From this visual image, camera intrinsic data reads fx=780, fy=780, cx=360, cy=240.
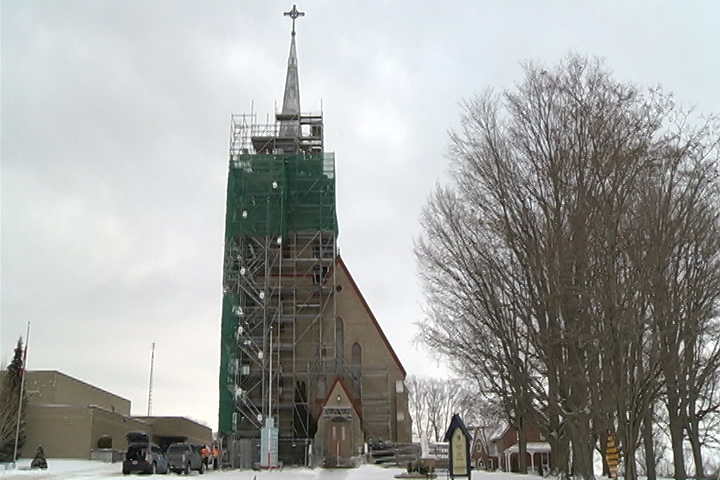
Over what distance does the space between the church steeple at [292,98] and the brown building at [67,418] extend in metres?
25.6

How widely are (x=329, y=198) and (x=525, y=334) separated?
1346 inches

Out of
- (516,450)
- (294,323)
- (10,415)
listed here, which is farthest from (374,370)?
(10,415)

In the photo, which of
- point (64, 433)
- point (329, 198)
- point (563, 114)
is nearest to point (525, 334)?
point (563, 114)

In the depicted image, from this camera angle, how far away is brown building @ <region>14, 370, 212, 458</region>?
52.7 meters

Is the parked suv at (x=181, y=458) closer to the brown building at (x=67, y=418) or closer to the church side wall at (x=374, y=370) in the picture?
the church side wall at (x=374, y=370)

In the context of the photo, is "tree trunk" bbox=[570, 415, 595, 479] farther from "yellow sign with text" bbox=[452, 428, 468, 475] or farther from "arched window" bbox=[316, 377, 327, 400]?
"arched window" bbox=[316, 377, 327, 400]

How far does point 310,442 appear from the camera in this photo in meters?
49.4

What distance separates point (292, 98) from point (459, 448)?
4734 centimetres

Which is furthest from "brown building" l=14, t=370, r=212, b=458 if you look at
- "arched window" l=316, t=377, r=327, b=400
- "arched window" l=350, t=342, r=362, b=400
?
"arched window" l=350, t=342, r=362, b=400

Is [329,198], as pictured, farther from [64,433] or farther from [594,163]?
[594,163]

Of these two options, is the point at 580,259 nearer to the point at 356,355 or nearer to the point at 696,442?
the point at 696,442

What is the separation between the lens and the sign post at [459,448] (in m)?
26.5

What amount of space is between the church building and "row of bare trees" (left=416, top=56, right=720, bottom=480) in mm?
24438

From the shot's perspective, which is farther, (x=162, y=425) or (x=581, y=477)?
(x=162, y=425)
